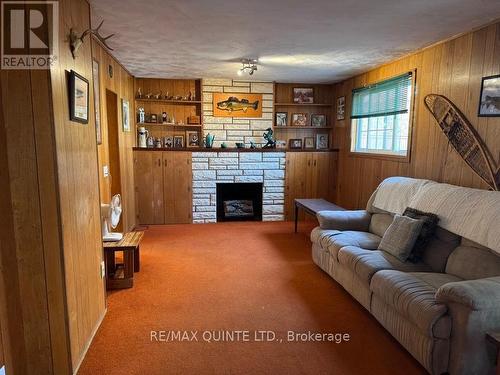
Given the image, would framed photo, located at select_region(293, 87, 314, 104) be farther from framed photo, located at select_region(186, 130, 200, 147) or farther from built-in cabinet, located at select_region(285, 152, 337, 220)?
framed photo, located at select_region(186, 130, 200, 147)

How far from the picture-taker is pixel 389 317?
7.72 feet

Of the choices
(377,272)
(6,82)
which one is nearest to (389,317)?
(377,272)

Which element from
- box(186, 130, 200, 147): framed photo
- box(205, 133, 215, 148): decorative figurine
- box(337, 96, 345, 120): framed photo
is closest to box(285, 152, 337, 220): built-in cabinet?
box(337, 96, 345, 120): framed photo

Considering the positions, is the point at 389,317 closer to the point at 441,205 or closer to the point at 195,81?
the point at 441,205

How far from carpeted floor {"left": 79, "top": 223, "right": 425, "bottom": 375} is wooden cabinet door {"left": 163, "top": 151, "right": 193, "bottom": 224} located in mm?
1367

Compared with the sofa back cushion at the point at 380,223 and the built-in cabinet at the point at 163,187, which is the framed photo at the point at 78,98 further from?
the built-in cabinet at the point at 163,187

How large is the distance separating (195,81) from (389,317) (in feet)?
15.4

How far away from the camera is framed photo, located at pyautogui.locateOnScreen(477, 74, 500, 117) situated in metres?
2.73

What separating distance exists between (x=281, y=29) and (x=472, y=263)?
7.88ft

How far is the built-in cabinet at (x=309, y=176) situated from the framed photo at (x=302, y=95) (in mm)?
954

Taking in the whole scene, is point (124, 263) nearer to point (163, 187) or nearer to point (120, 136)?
point (120, 136)

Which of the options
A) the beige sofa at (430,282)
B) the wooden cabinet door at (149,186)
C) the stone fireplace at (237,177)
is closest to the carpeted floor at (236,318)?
the beige sofa at (430,282)

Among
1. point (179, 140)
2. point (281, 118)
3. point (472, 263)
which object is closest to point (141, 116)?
point (179, 140)

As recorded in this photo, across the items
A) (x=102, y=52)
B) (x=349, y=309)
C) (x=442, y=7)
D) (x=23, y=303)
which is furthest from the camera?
(x=102, y=52)
